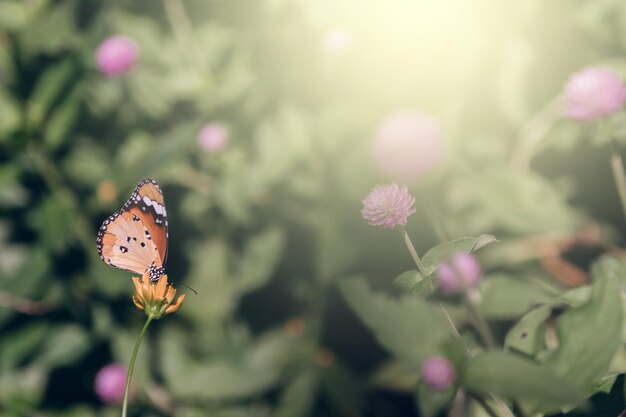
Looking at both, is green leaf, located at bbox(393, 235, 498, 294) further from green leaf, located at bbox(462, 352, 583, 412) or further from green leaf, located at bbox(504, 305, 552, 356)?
green leaf, located at bbox(504, 305, 552, 356)

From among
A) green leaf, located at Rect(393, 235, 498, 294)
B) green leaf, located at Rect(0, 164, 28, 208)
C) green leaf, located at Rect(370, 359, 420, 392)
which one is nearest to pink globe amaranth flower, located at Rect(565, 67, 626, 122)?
green leaf, located at Rect(393, 235, 498, 294)

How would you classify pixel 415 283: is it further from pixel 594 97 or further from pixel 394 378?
pixel 394 378

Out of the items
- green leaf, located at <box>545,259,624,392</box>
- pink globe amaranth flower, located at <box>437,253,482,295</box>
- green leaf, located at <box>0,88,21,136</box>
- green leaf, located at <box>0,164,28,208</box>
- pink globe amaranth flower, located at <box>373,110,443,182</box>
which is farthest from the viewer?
green leaf, located at <box>0,164,28,208</box>

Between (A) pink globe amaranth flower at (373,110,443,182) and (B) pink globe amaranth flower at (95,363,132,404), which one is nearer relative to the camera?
(A) pink globe amaranth flower at (373,110,443,182)

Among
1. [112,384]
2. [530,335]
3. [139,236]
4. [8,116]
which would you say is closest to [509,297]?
[530,335]

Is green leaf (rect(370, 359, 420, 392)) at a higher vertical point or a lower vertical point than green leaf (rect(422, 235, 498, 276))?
lower

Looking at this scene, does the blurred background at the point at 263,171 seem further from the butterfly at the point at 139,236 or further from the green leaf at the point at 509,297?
the butterfly at the point at 139,236

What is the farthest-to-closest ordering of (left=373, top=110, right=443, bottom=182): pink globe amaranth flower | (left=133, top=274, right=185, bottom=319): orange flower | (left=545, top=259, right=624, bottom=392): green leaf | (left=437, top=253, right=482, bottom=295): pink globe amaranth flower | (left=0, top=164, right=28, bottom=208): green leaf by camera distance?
(left=0, top=164, right=28, bottom=208): green leaf → (left=373, top=110, right=443, bottom=182): pink globe amaranth flower → (left=437, top=253, right=482, bottom=295): pink globe amaranth flower → (left=545, top=259, right=624, bottom=392): green leaf → (left=133, top=274, right=185, bottom=319): orange flower

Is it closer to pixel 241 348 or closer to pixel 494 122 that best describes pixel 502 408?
pixel 241 348
